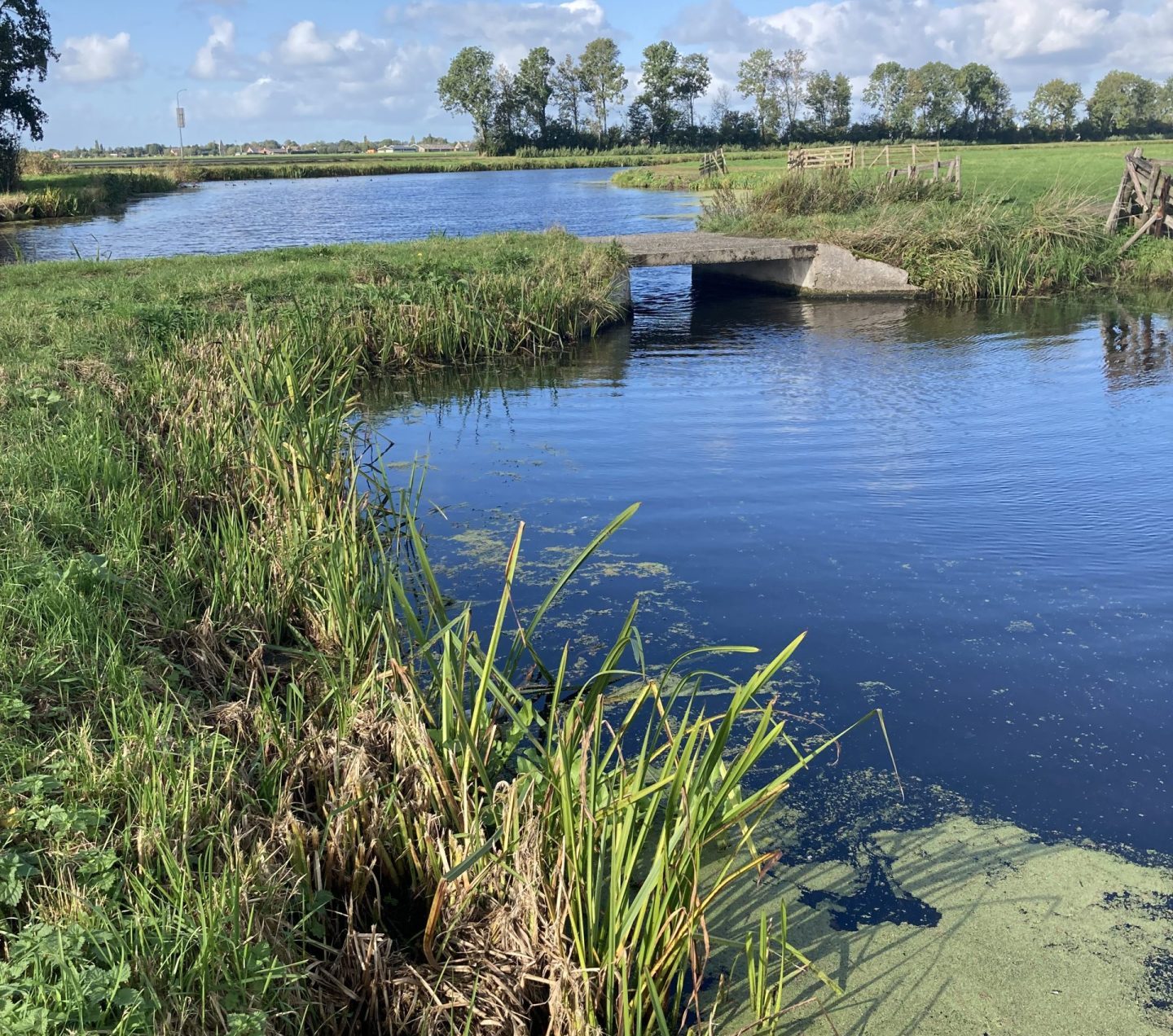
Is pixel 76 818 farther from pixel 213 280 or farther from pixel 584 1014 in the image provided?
pixel 213 280

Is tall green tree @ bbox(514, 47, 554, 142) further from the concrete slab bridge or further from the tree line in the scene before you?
the concrete slab bridge

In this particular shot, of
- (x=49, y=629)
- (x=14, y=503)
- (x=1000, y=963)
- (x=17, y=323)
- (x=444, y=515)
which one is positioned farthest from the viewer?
(x=17, y=323)

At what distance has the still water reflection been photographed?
14.9 feet

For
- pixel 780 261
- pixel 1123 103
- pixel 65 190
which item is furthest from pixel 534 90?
pixel 780 261

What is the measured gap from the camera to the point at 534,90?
107688 mm

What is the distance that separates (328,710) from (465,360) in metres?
9.01

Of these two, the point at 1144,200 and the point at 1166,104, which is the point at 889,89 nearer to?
the point at 1166,104

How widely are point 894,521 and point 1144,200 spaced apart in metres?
14.9

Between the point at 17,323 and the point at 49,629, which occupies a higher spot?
the point at 17,323

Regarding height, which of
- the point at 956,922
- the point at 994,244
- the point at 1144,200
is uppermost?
the point at 1144,200

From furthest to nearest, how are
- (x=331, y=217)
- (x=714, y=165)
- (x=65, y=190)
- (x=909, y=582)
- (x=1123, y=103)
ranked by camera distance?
1. (x=1123, y=103)
2. (x=714, y=165)
3. (x=65, y=190)
4. (x=331, y=217)
5. (x=909, y=582)

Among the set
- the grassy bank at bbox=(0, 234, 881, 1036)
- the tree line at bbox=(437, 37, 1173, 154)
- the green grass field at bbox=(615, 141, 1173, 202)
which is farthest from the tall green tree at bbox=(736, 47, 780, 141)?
the grassy bank at bbox=(0, 234, 881, 1036)

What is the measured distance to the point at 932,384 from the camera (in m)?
11.1

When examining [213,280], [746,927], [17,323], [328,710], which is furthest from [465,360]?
[746,927]
